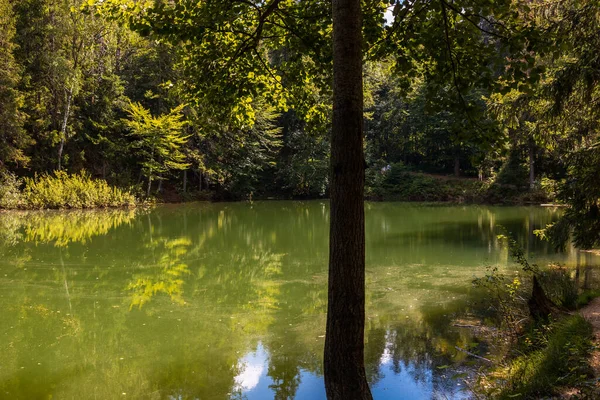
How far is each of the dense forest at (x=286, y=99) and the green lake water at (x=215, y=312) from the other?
227 cm

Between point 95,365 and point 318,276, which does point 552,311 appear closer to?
point 318,276

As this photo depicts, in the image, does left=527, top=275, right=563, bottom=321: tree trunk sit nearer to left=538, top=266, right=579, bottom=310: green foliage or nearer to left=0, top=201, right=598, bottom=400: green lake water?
left=538, top=266, right=579, bottom=310: green foliage

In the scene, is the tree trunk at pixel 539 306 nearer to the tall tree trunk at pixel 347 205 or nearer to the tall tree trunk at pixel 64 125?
the tall tree trunk at pixel 347 205

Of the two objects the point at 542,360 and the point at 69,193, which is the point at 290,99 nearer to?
the point at 542,360

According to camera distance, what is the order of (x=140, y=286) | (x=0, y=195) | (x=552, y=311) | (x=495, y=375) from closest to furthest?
(x=495, y=375) < (x=552, y=311) < (x=140, y=286) < (x=0, y=195)

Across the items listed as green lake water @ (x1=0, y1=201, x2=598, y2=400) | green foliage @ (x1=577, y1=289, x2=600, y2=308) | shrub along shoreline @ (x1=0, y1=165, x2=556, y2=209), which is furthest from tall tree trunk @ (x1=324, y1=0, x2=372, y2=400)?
shrub along shoreline @ (x1=0, y1=165, x2=556, y2=209)

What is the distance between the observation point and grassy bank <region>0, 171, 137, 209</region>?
19.3 meters

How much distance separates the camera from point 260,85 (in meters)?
4.21

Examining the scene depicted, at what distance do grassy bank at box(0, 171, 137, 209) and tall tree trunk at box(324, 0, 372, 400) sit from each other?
2037cm

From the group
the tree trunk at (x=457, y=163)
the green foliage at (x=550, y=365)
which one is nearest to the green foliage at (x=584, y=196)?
the green foliage at (x=550, y=365)

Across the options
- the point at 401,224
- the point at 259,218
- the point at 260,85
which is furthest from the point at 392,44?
the point at 259,218

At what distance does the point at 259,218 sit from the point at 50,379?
14.8m

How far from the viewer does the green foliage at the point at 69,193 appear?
19.8m

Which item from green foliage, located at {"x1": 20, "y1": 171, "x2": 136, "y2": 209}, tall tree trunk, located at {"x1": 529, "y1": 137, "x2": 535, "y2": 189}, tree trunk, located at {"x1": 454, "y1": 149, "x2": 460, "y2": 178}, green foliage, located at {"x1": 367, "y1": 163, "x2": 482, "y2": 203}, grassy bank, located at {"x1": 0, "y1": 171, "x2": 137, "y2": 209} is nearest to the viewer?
grassy bank, located at {"x1": 0, "y1": 171, "x2": 137, "y2": 209}
